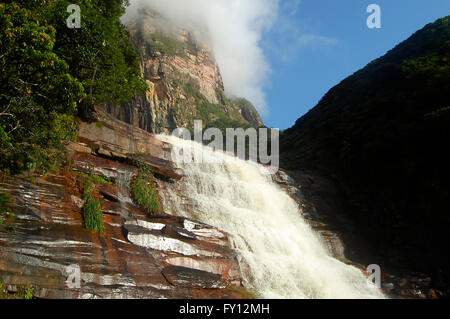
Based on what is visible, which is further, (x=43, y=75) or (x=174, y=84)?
(x=174, y=84)

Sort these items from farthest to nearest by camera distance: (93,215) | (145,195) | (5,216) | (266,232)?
(266,232)
(145,195)
(93,215)
(5,216)

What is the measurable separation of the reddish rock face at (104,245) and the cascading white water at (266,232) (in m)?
1.32

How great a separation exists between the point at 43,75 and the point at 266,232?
11.9 meters

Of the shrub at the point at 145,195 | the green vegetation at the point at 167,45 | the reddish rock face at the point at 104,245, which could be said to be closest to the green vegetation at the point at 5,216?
the reddish rock face at the point at 104,245

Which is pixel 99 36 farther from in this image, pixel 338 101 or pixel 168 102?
pixel 168 102

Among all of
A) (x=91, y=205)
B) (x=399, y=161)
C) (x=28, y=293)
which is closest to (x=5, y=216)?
(x=28, y=293)

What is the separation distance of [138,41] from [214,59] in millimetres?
36450

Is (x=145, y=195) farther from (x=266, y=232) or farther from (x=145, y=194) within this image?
(x=266, y=232)

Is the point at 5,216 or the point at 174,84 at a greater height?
the point at 174,84

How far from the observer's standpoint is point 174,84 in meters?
89.1

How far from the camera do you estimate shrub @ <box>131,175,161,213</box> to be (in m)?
13.9

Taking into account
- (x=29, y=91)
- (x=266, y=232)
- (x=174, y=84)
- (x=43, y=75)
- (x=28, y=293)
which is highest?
(x=174, y=84)

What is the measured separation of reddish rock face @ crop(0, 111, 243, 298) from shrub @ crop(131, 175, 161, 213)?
37cm

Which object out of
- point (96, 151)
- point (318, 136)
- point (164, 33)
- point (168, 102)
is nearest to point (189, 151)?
point (96, 151)
